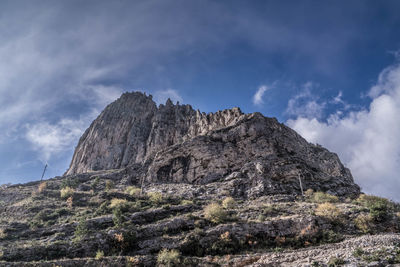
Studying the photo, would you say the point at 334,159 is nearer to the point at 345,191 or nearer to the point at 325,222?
the point at 345,191

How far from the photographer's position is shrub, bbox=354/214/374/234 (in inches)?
878

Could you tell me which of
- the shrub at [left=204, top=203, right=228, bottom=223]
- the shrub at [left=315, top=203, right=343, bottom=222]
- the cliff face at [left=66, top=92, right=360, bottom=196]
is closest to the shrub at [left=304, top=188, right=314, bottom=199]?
the cliff face at [left=66, top=92, right=360, bottom=196]

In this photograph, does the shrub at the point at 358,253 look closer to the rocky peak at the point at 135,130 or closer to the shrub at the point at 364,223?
the shrub at the point at 364,223

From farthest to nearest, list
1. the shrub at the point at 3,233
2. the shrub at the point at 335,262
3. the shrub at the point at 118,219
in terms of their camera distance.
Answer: the shrub at the point at 118,219
the shrub at the point at 3,233
the shrub at the point at 335,262

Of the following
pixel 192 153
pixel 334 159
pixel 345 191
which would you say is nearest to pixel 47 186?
pixel 192 153

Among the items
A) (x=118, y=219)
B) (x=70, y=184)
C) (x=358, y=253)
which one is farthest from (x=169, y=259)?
(x=70, y=184)

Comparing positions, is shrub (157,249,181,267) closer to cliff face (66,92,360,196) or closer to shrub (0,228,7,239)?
shrub (0,228,7,239)

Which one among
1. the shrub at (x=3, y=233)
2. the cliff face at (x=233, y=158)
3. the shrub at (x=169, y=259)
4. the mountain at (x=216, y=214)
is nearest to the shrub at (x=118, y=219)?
the mountain at (x=216, y=214)

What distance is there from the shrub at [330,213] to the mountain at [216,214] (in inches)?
4.8

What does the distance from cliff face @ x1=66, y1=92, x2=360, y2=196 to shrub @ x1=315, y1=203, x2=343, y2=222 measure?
1201cm

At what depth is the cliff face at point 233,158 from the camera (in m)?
41.9

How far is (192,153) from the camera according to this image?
5281cm

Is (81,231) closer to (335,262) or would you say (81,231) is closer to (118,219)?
(118,219)

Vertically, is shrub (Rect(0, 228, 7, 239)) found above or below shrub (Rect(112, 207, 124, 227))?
below
